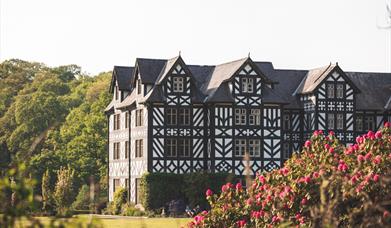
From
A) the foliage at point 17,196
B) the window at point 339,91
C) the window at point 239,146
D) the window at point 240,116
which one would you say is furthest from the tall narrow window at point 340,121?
the foliage at point 17,196

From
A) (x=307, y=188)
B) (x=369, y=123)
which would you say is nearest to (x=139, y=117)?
(x=369, y=123)

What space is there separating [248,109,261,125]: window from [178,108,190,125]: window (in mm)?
3263

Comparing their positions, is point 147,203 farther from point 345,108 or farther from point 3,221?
point 3,221

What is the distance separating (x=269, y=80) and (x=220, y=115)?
11.3 ft

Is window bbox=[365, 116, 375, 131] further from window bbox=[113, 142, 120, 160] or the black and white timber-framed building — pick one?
window bbox=[113, 142, 120, 160]

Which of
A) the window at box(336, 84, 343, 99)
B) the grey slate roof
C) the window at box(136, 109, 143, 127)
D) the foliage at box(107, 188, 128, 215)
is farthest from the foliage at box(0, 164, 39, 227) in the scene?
the window at box(336, 84, 343, 99)

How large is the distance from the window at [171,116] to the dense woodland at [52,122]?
11.0m

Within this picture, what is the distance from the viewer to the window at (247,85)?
165 feet

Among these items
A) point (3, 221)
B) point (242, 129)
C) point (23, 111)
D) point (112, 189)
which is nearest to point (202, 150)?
point (242, 129)

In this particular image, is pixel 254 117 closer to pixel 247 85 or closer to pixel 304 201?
pixel 247 85

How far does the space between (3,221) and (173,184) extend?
1687 inches

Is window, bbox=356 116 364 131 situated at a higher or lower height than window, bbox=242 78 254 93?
lower

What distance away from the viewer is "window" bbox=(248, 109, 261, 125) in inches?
1996

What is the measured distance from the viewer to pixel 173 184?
4828 cm
